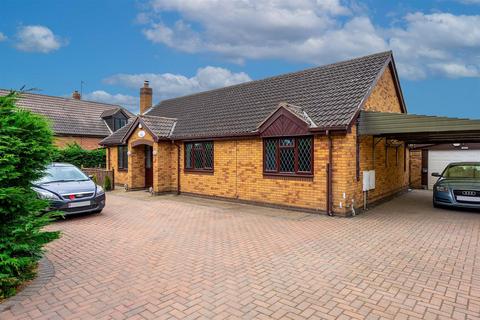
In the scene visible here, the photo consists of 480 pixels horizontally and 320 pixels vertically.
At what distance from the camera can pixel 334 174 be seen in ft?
30.8

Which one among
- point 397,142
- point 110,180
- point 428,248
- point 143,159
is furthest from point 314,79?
point 110,180

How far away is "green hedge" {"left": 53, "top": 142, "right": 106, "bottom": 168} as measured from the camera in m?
20.1

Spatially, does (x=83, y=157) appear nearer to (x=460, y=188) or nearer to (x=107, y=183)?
(x=107, y=183)

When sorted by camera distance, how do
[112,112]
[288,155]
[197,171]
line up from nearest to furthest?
[288,155] → [197,171] → [112,112]

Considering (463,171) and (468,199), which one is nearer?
(468,199)

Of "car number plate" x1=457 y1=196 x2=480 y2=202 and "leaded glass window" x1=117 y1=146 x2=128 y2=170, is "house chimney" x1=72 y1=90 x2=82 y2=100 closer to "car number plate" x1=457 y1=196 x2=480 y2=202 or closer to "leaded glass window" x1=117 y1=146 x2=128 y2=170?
"leaded glass window" x1=117 y1=146 x2=128 y2=170

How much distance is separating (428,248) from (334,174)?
355cm

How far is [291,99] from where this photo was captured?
12.3 metres

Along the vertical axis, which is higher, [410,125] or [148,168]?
[410,125]

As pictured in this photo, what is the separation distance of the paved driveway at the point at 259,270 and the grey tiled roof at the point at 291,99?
12.0 ft

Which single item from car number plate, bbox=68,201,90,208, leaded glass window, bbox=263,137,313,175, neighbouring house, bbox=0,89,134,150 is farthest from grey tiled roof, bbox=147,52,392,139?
neighbouring house, bbox=0,89,134,150

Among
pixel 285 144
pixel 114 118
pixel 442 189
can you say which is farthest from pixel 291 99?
pixel 114 118

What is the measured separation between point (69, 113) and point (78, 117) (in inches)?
32.2

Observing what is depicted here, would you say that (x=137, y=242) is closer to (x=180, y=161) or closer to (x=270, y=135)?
(x=270, y=135)
